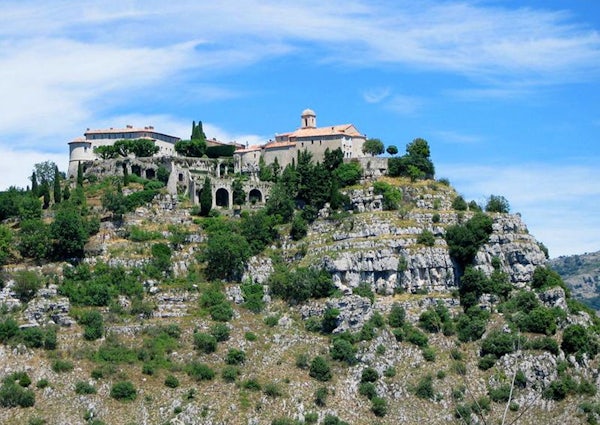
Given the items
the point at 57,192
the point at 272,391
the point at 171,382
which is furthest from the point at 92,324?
the point at 57,192

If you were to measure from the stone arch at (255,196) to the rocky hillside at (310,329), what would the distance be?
9.18 metres

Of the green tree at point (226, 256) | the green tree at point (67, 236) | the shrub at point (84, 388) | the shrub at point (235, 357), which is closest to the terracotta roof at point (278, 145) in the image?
the green tree at point (226, 256)

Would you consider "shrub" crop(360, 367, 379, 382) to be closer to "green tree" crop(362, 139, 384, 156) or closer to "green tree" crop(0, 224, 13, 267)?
"green tree" crop(0, 224, 13, 267)

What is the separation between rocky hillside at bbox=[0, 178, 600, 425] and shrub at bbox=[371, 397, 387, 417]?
0.35 feet

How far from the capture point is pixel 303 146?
11931 cm

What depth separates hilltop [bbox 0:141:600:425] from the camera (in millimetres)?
82062

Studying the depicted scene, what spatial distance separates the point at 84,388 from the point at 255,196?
39518mm

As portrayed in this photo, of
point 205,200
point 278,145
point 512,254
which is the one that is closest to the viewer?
point 512,254

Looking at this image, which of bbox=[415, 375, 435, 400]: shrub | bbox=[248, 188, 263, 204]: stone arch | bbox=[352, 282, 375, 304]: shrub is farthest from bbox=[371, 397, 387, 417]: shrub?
bbox=[248, 188, 263, 204]: stone arch

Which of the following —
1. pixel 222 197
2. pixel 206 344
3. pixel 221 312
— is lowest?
pixel 206 344

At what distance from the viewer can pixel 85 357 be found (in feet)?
275

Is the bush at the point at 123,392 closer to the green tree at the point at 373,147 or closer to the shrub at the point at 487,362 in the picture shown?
the shrub at the point at 487,362

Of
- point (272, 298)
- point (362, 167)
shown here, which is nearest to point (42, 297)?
point (272, 298)

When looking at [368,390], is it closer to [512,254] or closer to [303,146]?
[512,254]
